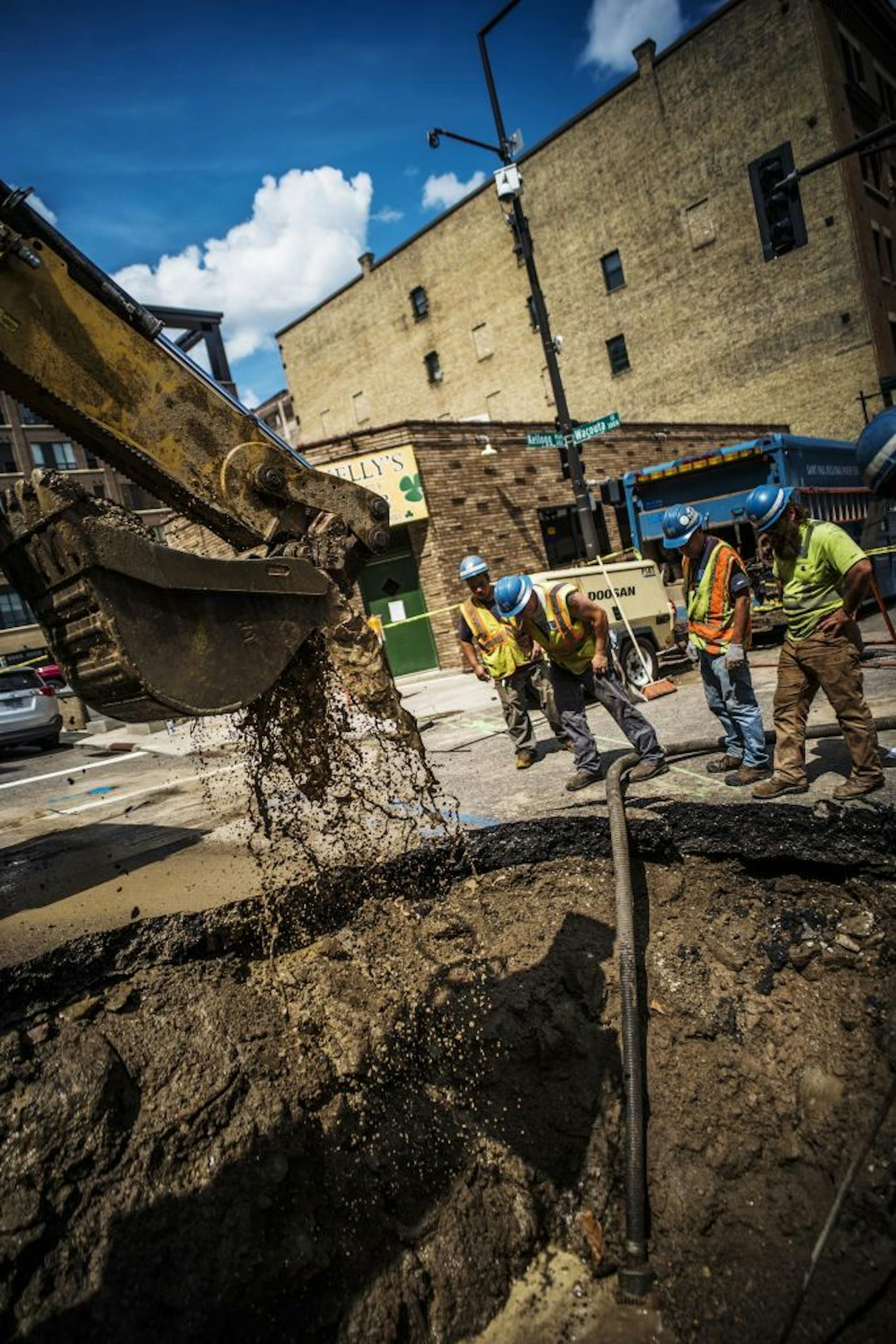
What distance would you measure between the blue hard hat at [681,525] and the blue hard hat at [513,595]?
105 cm

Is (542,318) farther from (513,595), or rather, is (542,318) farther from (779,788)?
(779,788)

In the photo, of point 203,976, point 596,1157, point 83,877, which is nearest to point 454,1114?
point 596,1157

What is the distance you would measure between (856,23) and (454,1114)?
107 ft

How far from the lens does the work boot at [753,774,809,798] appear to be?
14.9ft

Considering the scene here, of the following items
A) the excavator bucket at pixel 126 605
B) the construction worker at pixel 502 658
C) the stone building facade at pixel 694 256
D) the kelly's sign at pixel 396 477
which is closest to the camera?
the excavator bucket at pixel 126 605

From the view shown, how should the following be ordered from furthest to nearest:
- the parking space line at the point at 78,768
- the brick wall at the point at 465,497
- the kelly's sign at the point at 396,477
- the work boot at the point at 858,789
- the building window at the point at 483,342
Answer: the building window at the point at 483,342, the brick wall at the point at 465,497, the kelly's sign at the point at 396,477, the parking space line at the point at 78,768, the work boot at the point at 858,789

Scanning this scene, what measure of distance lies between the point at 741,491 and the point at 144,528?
32.8 feet

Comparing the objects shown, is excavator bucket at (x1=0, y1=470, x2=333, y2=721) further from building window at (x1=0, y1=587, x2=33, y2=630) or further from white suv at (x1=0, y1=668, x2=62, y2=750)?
building window at (x1=0, y1=587, x2=33, y2=630)

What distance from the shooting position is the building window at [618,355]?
26.7 m

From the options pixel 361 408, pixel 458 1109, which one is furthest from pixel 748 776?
pixel 361 408

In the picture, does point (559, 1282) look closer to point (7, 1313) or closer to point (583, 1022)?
point (583, 1022)

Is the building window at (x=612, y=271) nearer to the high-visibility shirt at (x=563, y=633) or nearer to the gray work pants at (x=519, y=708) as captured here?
the gray work pants at (x=519, y=708)

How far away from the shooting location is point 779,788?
14.9 ft

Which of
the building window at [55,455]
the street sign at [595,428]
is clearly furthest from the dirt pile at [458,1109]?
the building window at [55,455]
